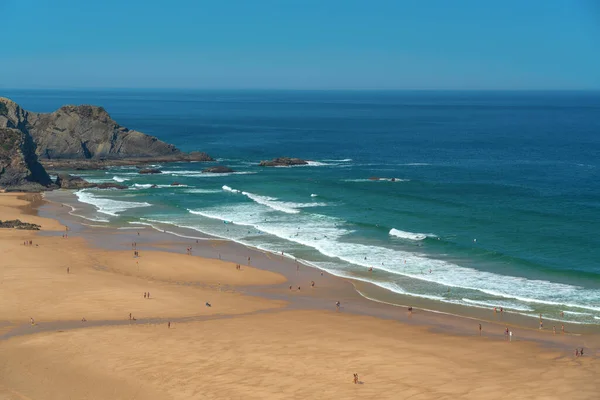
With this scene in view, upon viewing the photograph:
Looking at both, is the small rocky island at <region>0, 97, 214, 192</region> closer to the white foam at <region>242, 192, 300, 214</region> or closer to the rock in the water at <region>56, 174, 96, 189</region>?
the rock in the water at <region>56, 174, 96, 189</region>

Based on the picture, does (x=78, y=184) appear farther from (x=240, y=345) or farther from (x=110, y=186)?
(x=240, y=345)

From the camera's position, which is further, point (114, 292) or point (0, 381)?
point (114, 292)

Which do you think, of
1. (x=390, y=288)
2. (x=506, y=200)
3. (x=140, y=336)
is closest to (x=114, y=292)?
(x=140, y=336)

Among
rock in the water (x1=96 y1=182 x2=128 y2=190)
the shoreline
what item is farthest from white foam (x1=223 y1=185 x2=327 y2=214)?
rock in the water (x1=96 y1=182 x2=128 y2=190)

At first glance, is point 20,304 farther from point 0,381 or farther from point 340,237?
point 340,237

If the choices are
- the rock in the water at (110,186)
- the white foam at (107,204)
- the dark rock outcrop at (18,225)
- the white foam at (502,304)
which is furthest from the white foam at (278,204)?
the white foam at (502,304)

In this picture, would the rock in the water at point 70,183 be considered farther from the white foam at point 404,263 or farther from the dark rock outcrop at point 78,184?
the white foam at point 404,263

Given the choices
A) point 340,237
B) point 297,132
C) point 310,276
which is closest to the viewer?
point 310,276
